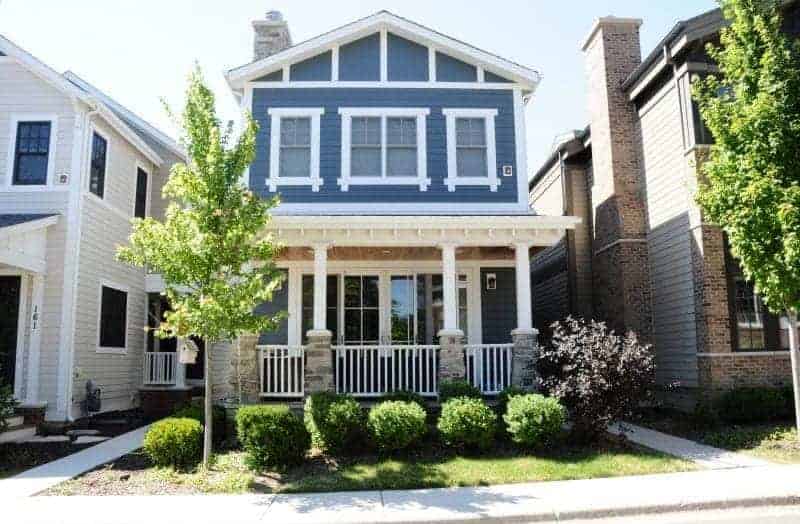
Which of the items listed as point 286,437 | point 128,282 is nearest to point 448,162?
point 286,437

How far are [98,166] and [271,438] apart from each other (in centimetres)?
905

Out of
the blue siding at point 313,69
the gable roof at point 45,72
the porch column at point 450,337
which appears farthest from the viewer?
the blue siding at point 313,69

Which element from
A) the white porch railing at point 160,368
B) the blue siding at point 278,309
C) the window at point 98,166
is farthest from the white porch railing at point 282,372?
the window at point 98,166

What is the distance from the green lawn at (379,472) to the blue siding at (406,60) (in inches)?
339

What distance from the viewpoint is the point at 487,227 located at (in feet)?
40.6

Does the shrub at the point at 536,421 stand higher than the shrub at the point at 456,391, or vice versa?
the shrub at the point at 456,391

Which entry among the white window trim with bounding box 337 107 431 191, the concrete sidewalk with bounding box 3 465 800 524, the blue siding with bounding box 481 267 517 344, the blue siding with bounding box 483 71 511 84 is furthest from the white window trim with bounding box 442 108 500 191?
the concrete sidewalk with bounding box 3 465 800 524

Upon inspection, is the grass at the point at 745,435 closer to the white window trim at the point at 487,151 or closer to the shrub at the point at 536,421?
the shrub at the point at 536,421

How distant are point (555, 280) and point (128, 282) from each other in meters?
12.0

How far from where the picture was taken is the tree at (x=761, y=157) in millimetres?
9586

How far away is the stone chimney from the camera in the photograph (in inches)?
627

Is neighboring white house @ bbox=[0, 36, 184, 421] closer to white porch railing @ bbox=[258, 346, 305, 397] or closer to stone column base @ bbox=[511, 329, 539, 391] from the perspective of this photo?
white porch railing @ bbox=[258, 346, 305, 397]

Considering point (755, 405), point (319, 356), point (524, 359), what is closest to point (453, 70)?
point (524, 359)

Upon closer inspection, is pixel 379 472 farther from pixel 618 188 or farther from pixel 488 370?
pixel 618 188
